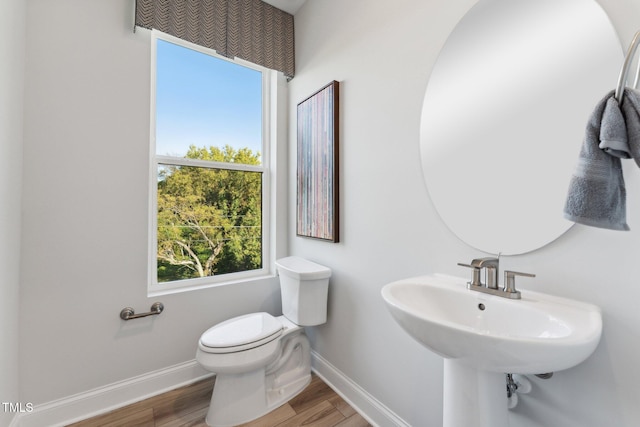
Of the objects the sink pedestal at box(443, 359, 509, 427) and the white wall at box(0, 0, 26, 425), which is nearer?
the sink pedestal at box(443, 359, 509, 427)

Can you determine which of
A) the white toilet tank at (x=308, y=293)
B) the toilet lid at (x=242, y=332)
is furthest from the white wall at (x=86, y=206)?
the white toilet tank at (x=308, y=293)

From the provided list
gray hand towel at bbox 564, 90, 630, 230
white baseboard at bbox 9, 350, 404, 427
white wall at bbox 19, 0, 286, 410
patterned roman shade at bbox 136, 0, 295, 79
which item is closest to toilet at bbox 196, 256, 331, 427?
white baseboard at bbox 9, 350, 404, 427

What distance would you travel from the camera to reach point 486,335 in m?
0.61

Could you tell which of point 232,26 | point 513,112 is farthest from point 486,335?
point 232,26

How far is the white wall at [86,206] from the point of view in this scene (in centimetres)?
138

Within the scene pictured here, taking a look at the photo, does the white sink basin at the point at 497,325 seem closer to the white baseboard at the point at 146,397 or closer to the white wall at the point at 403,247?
the white wall at the point at 403,247

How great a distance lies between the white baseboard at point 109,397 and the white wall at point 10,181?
5.5 inches

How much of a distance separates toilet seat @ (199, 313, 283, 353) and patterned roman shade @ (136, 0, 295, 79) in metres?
1.75

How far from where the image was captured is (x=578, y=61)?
2.62ft

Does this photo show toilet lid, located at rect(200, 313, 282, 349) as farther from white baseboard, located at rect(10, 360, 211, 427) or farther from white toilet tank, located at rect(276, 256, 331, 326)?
white baseboard, located at rect(10, 360, 211, 427)

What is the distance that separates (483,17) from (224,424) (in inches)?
84.5

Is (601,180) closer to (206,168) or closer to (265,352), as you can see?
(265,352)

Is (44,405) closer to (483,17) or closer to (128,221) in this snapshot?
(128,221)

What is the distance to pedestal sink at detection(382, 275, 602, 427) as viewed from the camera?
60 centimetres
